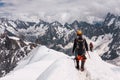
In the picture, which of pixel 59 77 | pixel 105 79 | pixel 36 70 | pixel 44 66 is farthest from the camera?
pixel 44 66

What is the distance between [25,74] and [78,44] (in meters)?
6.41

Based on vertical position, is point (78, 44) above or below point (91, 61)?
above

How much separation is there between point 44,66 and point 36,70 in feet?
6.55

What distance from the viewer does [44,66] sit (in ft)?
95.7

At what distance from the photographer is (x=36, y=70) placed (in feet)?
89.6

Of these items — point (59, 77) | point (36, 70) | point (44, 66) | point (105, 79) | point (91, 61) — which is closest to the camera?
point (59, 77)

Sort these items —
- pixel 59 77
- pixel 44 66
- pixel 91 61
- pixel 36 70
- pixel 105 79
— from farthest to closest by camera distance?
pixel 91 61, pixel 44 66, pixel 36 70, pixel 105 79, pixel 59 77

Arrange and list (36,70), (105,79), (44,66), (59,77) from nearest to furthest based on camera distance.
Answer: (59,77)
(105,79)
(36,70)
(44,66)

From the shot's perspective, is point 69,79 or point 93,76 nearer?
point 69,79

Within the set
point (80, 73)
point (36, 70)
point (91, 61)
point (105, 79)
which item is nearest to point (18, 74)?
point (36, 70)

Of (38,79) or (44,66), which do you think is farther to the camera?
(44,66)

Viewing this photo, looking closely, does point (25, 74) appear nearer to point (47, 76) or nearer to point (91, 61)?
point (47, 76)

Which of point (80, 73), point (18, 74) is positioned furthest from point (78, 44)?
point (18, 74)

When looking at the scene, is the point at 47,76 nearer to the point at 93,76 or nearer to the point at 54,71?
the point at 54,71
